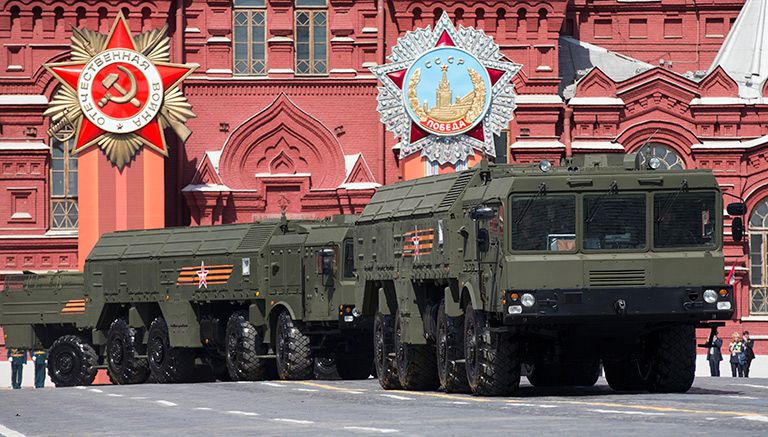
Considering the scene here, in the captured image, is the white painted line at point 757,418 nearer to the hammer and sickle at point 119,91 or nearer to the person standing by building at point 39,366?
the person standing by building at point 39,366

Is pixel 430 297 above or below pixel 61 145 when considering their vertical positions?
below

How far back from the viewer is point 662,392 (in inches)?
968

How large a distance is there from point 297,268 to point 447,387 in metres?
9.93

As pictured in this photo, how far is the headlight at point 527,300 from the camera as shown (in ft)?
76.0

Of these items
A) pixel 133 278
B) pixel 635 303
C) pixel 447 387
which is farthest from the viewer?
pixel 133 278

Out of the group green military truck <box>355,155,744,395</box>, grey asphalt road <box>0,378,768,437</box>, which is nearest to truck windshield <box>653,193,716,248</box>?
green military truck <box>355,155,744,395</box>

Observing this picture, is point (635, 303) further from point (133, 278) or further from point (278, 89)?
point (278, 89)

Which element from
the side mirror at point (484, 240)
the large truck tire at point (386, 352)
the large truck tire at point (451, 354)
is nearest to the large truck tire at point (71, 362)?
the large truck tire at point (386, 352)

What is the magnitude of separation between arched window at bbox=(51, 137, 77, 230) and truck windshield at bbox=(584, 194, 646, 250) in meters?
30.8

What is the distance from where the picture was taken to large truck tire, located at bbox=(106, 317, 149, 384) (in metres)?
39.1

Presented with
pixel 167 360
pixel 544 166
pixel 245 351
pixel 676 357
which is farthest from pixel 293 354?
pixel 676 357

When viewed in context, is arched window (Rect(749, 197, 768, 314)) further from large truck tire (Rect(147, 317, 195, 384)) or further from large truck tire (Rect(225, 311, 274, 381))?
large truck tire (Rect(225, 311, 274, 381))

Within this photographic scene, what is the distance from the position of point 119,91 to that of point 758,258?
18.0 meters

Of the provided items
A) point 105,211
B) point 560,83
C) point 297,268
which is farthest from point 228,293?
point 560,83
